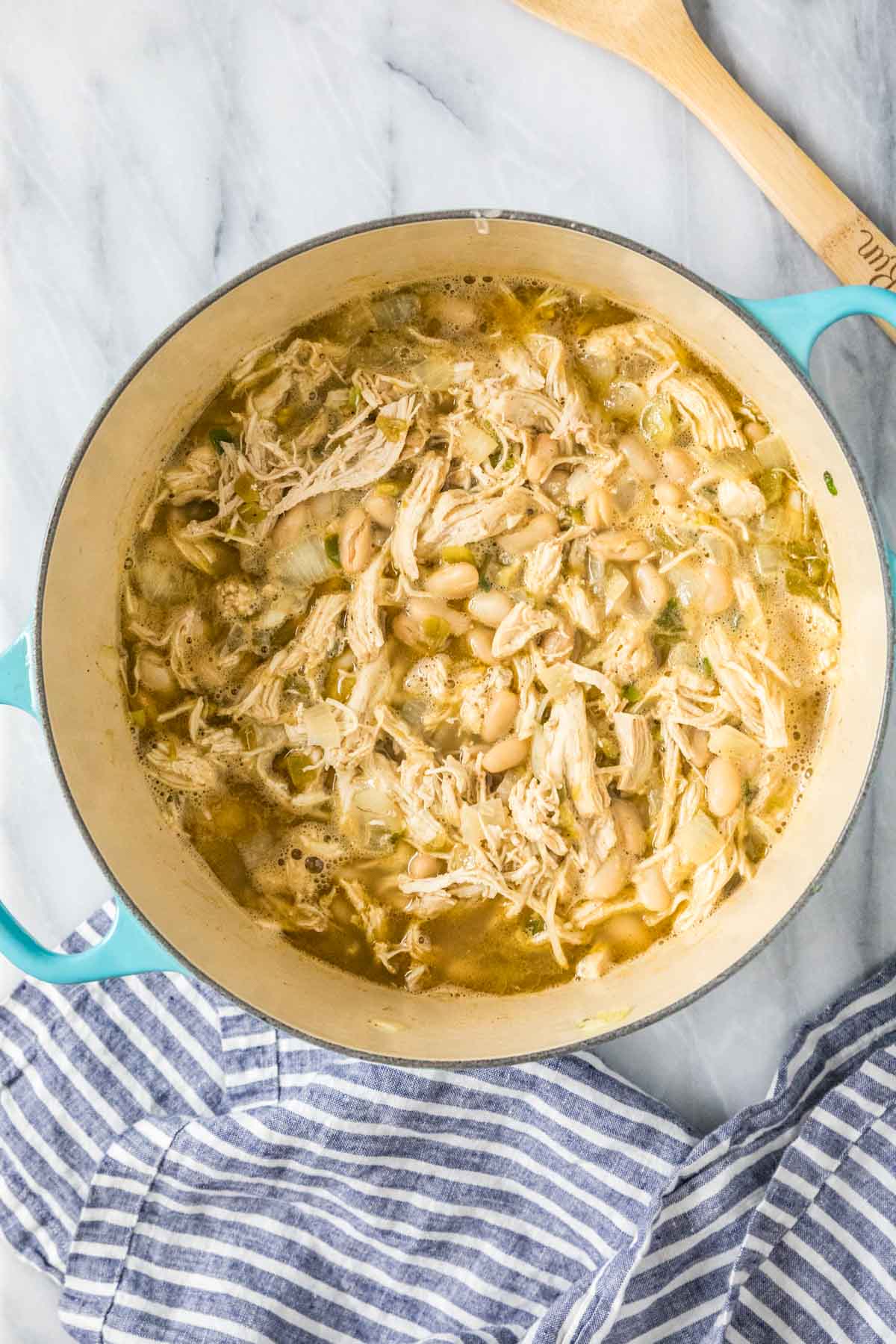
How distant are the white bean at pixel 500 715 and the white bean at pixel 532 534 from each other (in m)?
0.27

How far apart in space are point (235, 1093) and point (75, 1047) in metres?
0.34

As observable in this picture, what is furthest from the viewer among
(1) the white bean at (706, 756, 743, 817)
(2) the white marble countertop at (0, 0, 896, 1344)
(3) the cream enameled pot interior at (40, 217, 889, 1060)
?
(2) the white marble countertop at (0, 0, 896, 1344)

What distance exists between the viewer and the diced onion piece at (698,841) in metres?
2.30

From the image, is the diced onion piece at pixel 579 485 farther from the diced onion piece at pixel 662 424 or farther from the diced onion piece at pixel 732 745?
the diced onion piece at pixel 732 745

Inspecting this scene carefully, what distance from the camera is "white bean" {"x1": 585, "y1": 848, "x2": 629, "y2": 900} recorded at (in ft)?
Answer: 7.58

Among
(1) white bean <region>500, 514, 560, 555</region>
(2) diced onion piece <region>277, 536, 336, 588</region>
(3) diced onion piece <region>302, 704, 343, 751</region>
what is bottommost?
(1) white bean <region>500, 514, 560, 555</region>

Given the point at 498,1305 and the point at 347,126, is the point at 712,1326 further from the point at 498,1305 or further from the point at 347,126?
the point at 347,126

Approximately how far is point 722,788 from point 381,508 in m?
0.81

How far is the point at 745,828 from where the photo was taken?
2.34m

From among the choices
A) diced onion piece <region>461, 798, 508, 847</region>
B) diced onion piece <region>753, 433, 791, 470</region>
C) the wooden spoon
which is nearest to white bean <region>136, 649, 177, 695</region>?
diced onion piece <region>461, 798, 508, 847</region>

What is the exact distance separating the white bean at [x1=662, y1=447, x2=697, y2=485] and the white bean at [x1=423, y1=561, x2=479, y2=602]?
1.31 ft

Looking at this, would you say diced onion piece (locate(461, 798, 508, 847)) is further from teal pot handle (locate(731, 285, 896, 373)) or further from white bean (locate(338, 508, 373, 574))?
teal pot handle (locate(731, 285, 896, 373))

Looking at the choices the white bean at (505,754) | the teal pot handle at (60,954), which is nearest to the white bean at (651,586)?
the white bean at (505,754)

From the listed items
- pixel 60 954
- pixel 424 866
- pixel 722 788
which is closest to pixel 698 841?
pixel 722 788
